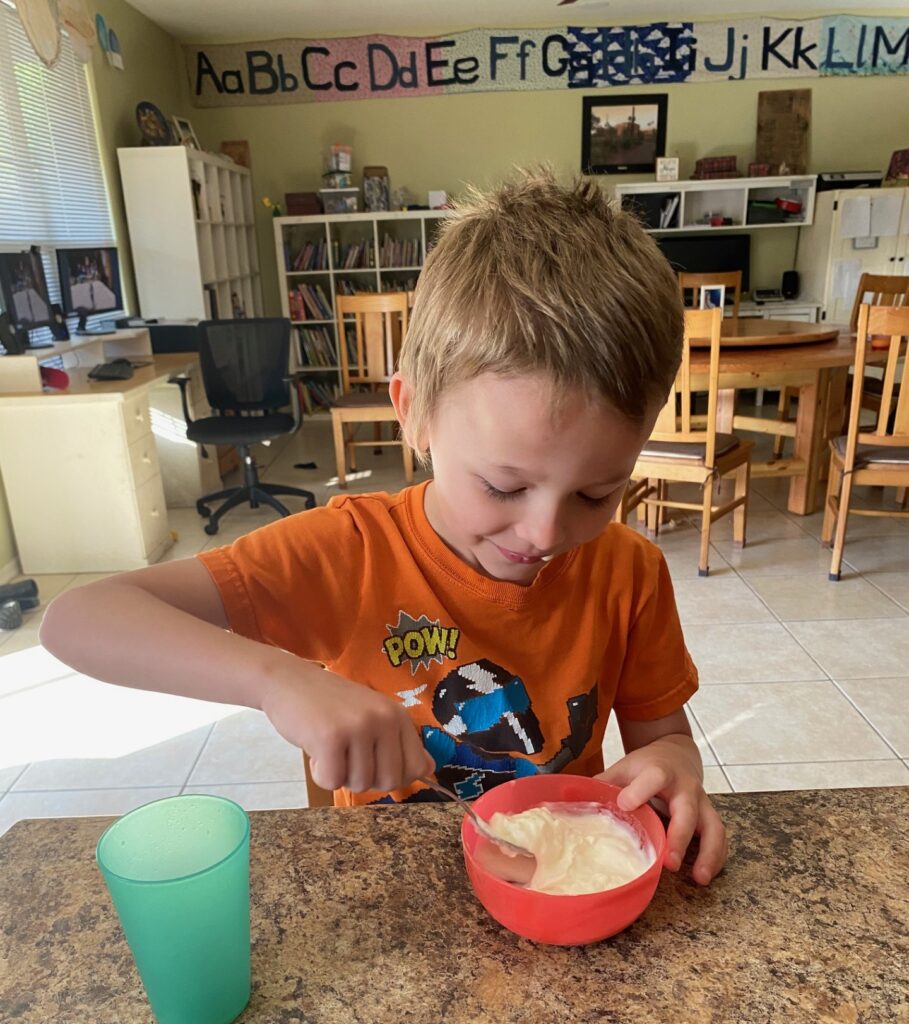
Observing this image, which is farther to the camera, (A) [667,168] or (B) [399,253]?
(B) [399,253]

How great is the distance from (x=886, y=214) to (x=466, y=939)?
6.14 m

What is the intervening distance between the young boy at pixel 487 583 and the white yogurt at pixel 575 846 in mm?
25

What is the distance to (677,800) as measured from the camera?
0.65m

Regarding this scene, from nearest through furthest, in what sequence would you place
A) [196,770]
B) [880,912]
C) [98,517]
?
1. [880,912]
2. [196,770]
3. [98,517]

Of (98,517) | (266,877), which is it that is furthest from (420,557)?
(98,517)

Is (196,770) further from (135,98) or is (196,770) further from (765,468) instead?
(135,98)

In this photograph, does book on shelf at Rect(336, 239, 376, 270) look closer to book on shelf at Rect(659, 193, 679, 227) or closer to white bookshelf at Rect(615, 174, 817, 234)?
white bookshelf at Rect(615, 174, 817, 234)

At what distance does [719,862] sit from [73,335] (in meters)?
4.03

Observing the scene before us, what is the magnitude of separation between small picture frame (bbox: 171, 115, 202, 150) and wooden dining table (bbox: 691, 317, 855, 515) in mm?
3648

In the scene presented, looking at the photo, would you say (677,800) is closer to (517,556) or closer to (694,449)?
(517,556)

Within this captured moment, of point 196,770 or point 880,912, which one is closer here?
point 880,912

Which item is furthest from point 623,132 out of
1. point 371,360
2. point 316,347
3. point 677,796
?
point 677,796

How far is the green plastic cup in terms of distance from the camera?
→ 458 millimetres

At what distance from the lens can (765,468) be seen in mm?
3533
